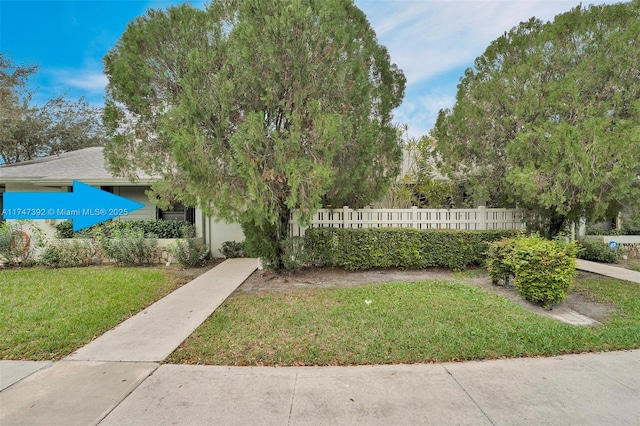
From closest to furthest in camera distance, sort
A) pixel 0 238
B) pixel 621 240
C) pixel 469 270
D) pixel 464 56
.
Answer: pixel 469 270, pixel 464 56, pixel 0 238, pixel 621 240

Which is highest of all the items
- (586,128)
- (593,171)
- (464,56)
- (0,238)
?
(464,56)

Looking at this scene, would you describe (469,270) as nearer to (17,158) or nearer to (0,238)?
(0,238)

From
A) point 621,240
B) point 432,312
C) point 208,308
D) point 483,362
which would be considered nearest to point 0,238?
point 208,308

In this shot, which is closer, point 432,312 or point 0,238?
point 432,312

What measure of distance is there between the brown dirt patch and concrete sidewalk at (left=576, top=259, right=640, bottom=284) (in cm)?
49

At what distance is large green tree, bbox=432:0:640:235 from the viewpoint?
221 inches

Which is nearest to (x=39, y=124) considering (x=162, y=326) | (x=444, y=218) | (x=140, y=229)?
(x=140, y=229)

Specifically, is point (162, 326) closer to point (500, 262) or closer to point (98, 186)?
point (500, 262)

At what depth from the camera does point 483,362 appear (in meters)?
3.32

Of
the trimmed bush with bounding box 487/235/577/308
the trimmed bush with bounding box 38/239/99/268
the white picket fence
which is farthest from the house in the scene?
the trimmed bush with bounding box 487/235/577/308

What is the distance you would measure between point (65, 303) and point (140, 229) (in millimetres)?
4559

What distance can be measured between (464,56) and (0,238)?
13540mm

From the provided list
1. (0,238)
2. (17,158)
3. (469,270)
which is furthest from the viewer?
(17,158)

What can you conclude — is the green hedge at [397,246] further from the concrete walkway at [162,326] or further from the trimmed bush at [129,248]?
the trimmed bush at [129,248]
